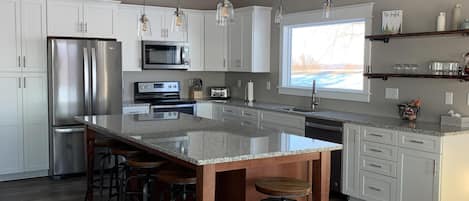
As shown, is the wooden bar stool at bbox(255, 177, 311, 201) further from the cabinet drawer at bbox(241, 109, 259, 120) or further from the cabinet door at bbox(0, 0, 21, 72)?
the cabinet door at bbox(0, 0, 21, 72)

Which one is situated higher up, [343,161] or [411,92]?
[411,92]

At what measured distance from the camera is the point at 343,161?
197 inches

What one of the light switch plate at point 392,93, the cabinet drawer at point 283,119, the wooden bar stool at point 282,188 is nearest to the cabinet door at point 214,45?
the cabinet drawer at point 283,119

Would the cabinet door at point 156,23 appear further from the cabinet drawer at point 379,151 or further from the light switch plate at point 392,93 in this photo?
the cabinet drawer at point 379,151

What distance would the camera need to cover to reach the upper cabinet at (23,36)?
5.70 meters

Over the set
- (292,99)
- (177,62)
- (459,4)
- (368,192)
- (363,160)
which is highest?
(459,4)

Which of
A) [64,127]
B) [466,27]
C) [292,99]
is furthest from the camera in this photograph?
[292,99]

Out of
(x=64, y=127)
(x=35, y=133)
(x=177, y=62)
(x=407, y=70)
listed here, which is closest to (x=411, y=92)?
(x=407, y=70)

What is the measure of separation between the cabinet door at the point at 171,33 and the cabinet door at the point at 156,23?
5 cm

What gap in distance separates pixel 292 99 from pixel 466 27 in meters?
2.72

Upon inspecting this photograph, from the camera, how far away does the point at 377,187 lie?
15.3 ft

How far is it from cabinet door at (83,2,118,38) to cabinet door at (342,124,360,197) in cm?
326

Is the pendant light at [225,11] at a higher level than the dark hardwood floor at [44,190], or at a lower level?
higher

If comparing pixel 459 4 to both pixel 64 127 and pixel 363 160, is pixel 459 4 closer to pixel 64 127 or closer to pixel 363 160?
pixel 363 160
